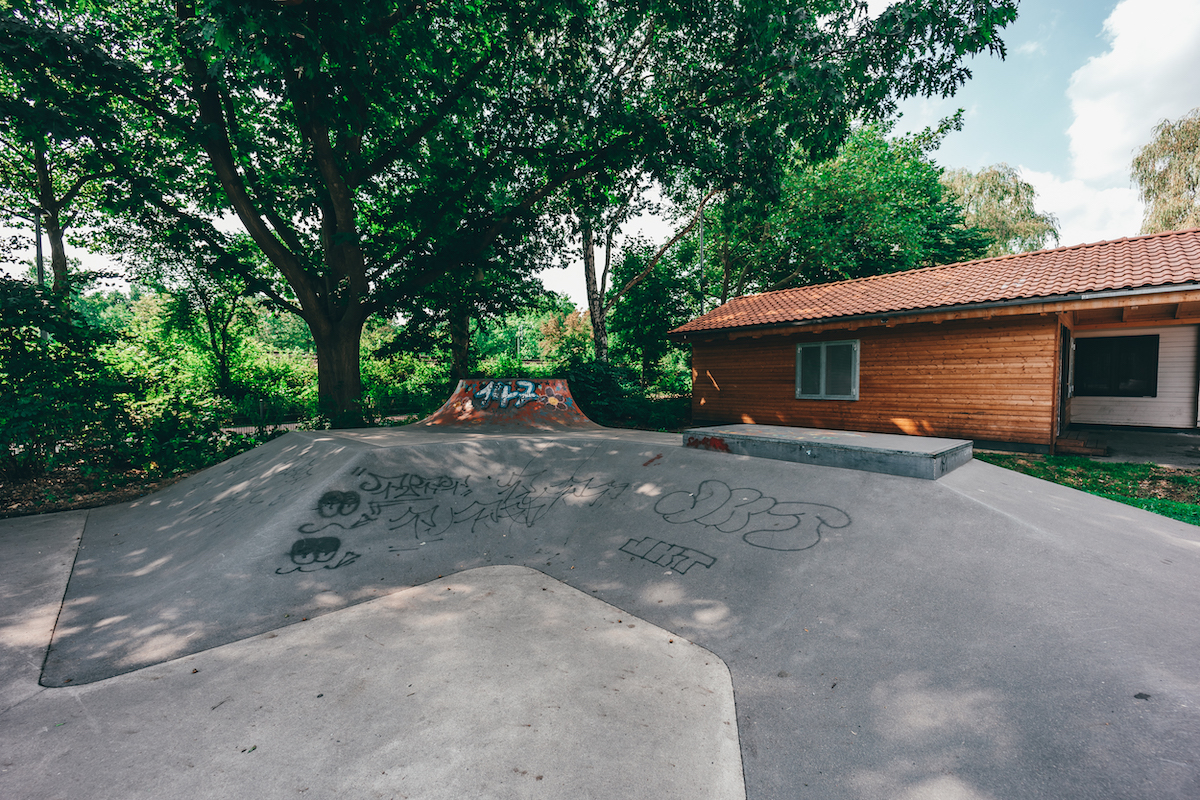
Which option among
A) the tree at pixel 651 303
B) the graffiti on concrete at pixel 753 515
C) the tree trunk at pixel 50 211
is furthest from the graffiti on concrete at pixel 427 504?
the tree trunk at pixel 50 211

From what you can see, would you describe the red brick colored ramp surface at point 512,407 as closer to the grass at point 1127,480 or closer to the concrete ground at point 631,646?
the concrete ground at point 631,646

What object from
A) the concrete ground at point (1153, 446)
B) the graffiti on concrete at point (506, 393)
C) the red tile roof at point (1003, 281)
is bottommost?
the concrete ground at point (1153, 446)

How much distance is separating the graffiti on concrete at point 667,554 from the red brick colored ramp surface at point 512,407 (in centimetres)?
536

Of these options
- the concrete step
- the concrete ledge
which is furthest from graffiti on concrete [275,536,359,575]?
the concrete step

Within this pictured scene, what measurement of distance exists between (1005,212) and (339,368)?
95.3 feet

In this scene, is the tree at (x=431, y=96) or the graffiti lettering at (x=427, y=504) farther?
the tree at (x=431, y=96)

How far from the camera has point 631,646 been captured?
3473 millimetres

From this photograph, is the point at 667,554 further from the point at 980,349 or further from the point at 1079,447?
the point at 1079,447

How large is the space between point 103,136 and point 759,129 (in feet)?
40.0

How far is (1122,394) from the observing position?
11.6 m

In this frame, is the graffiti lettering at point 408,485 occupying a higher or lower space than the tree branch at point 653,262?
lower

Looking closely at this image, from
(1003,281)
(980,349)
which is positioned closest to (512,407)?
(980,349)

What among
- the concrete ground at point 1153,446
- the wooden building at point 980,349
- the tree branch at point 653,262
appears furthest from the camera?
the tree branch at point 653,262

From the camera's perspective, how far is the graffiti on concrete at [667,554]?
4422mm
